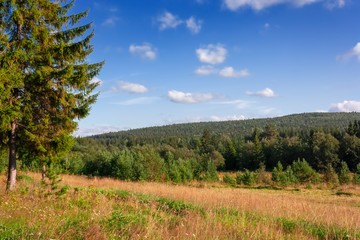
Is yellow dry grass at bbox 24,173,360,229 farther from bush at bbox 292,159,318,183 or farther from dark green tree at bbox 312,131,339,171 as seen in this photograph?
dark green tree at bbox 312,131,339,171

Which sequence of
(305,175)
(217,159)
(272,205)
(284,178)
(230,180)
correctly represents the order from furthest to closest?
(217,159)
(305,175)
(230,180)
(284,178)
(272,205)

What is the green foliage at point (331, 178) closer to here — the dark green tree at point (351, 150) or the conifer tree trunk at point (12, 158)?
the dark green tree at point (351, 150)

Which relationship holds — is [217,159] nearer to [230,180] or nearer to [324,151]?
[324,151]

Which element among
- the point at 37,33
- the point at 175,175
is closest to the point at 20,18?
the point at 37,33

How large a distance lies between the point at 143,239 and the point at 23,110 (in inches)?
313

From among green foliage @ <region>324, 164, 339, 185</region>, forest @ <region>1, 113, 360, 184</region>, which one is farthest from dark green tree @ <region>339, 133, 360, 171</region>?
green foliage @ <region>324, 164, 339, 185</region>

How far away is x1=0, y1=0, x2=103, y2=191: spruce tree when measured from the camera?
334 inches

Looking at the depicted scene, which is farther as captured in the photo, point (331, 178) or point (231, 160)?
point (231, 160)

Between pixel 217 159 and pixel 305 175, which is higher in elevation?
pixel 305 175

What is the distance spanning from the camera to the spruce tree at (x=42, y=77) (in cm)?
848

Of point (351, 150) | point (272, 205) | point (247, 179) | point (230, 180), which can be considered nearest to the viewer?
point (272, 205)

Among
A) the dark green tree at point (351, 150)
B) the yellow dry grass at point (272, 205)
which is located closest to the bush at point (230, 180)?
the yellow dry grass at point (272, 205)

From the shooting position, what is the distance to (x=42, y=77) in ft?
27.4

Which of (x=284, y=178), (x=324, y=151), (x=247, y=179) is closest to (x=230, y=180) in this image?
(x=247, y=179)
